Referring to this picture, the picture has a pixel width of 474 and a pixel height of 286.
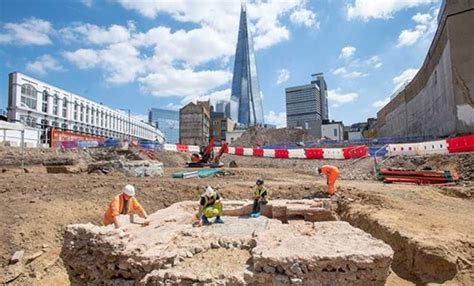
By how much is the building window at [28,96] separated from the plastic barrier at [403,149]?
1629 inches

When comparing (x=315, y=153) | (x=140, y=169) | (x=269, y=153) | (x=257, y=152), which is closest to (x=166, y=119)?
(x=257, y=152)

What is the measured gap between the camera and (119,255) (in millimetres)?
5031

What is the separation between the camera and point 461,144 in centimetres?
1592

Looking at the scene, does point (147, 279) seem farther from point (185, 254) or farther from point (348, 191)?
point (348, 191)

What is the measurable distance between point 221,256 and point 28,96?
43.3 m

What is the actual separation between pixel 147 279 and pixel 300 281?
2343 mm

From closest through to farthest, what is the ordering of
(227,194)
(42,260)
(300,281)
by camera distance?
1. (300,281)
2. (42,260)
3. (227,194)

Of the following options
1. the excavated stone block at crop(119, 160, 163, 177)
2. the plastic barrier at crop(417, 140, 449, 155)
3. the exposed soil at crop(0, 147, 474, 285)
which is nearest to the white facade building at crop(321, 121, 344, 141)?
the plastic barrier at crop(417, 140, 449, 155)

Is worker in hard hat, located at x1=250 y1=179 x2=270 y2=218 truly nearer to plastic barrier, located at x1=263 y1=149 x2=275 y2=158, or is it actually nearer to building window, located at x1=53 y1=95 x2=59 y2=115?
plastic barrier, located at x1=263 y1=149 x2=275 y2=158

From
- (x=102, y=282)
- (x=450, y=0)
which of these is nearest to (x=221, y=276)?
(x=102, y=282)

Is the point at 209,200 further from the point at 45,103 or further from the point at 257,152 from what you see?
the point at 45,103

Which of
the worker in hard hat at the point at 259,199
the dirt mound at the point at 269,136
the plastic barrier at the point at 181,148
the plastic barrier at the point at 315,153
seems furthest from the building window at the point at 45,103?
the worker in hard hat at the point at 259,199

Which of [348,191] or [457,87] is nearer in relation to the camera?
[348,191]

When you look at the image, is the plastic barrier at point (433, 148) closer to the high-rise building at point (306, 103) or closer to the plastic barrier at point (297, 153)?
the plastic barrier at point (297, 153)
